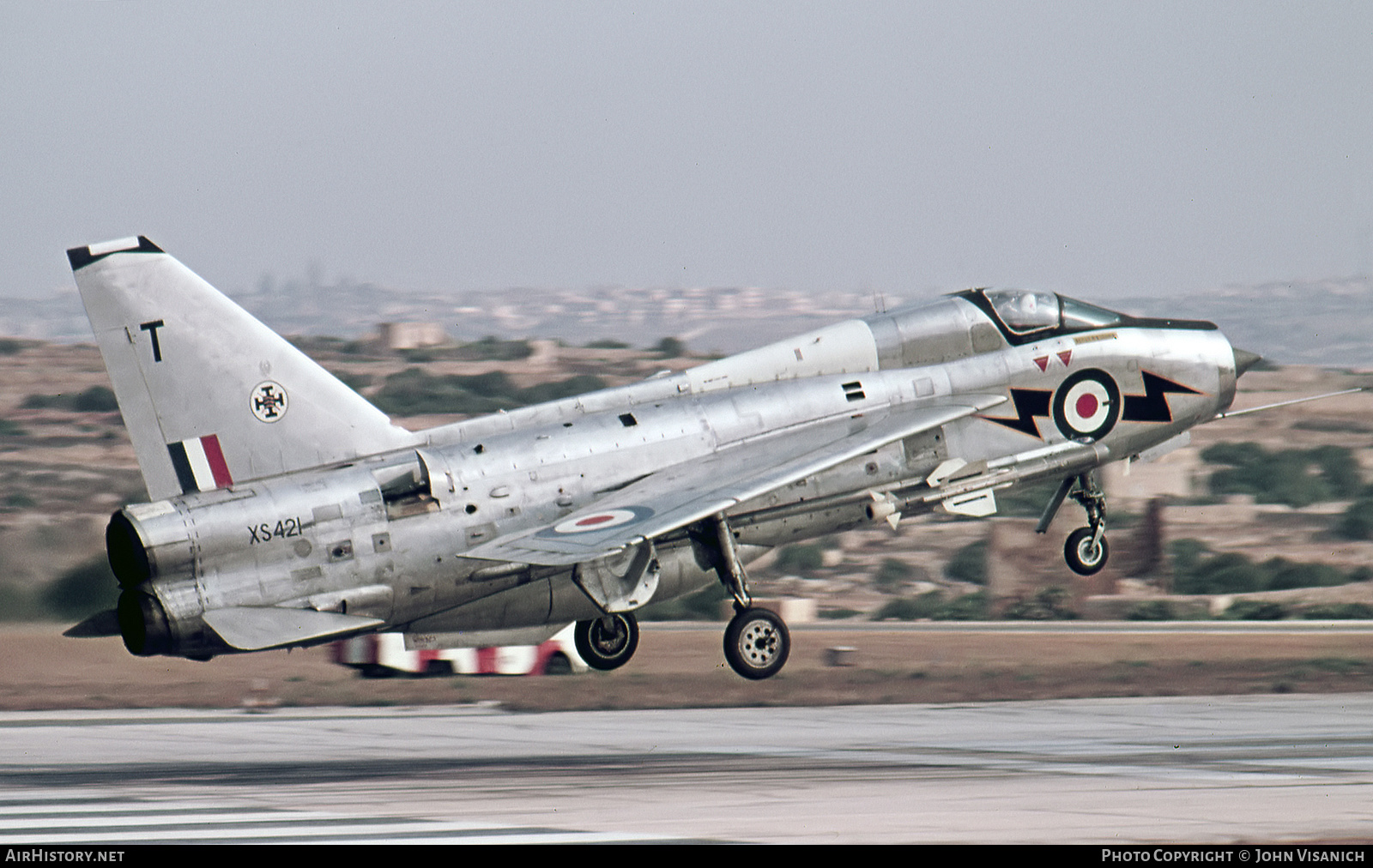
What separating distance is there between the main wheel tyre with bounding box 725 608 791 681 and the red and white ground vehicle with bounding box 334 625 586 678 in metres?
11.1

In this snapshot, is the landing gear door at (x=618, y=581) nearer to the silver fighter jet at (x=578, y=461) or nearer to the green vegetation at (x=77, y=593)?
the silver fighter jet at (x=578, y=461)

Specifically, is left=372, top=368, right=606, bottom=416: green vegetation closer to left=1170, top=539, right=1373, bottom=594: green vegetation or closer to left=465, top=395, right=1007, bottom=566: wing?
left=1170, top=539, right=1373, bottom=594: green vegetation

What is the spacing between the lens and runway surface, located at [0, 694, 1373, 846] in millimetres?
14734

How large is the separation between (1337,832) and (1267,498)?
48279 mm

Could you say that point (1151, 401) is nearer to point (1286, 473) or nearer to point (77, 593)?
point (77, 593)

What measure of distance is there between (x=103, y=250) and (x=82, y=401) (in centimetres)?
4801

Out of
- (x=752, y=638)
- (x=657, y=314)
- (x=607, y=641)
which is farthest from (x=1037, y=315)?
(x=657, y=314)

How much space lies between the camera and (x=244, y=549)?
1941cm

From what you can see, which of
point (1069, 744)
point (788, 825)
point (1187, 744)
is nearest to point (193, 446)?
point (788, 825)

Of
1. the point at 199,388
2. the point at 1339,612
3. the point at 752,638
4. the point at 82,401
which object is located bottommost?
the point at 1339,612

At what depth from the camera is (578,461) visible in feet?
68.9

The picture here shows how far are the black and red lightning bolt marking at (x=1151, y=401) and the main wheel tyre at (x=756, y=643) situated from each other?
5.71 metres

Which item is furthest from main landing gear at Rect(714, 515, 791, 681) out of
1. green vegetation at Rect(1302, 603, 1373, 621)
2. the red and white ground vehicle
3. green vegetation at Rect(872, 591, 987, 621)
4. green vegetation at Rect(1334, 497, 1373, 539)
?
green vegetation at Rect(1334, 497, 1373, 539)
